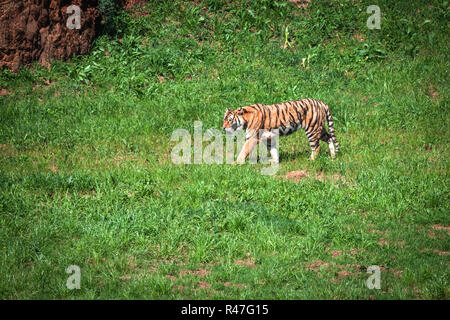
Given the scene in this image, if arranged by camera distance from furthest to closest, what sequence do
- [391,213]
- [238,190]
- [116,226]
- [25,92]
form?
[25,92] → [238,190] → [391,213] → [116,226]

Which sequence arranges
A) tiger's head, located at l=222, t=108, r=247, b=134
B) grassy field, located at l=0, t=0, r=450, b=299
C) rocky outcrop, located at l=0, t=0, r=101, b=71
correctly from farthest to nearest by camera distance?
rocky outcrop, located at l=0, t=0, r=101, b=71
tiger's head, located at l=222, t=108, r=247, b=134
grassy field, located at l=0, t=0, r=450, b=299

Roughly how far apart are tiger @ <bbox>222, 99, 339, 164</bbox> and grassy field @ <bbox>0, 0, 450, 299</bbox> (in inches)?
15.7

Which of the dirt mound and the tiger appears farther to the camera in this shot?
the dirt mound

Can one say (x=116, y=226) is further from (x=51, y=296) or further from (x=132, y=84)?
(x=132, y=84)

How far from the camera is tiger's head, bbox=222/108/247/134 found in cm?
1171

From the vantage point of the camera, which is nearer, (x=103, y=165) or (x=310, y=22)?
(x=103, y=165)

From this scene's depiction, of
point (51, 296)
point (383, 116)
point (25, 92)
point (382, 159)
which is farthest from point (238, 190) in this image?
point (25, 92)

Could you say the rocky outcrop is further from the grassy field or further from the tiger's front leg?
the tiger's front leg

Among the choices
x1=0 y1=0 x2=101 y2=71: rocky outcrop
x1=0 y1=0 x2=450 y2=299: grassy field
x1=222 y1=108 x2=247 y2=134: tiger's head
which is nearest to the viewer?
x1=0 y1=0 x2=450 y2=299: grassy field

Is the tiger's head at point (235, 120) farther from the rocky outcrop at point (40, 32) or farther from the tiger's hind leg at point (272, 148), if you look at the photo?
the rocky outcrop at point (40, 32)

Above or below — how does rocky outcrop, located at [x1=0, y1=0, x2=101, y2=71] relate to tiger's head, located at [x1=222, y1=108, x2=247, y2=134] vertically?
above

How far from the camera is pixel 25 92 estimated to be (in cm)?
1491

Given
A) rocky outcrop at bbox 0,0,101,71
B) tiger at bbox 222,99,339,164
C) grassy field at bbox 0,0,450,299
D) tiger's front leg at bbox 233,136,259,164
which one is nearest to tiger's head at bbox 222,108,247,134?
tiger at bbox 222,99,339,164

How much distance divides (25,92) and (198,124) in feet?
14.9
